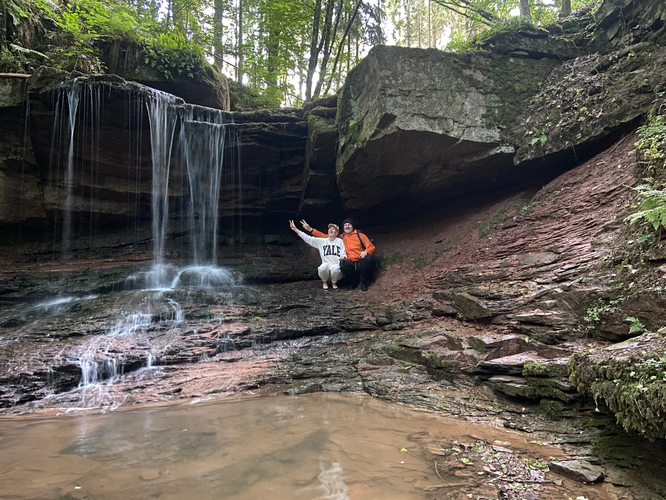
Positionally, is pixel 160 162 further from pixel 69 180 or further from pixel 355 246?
pixel 355 246

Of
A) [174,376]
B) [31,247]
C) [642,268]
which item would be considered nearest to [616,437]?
[642,268]

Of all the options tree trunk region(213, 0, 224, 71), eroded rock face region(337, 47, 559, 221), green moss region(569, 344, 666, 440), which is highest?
tree trunk region(213, 0, 224, 71)

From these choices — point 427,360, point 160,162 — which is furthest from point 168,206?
point 427,360

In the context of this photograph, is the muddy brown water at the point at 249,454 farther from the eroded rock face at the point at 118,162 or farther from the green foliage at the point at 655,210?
the eroded rock face at the point at 118,162

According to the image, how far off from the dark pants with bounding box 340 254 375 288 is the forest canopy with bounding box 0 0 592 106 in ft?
18.9

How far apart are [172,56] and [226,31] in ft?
25.1

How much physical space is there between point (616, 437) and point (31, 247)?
43.1ft

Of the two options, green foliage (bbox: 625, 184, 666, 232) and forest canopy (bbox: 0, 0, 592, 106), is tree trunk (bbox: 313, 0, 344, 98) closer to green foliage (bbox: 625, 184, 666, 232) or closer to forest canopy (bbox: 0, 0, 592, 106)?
forest canopy (bbox: 0, 0, 592, 106)

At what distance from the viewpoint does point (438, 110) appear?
7539 millimetres

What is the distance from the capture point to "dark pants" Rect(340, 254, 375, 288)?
30.1 ft

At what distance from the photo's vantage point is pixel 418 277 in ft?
27.0

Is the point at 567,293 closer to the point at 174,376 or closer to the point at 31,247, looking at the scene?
the point at 174,376

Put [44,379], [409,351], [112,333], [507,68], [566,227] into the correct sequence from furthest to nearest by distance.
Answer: [507,68], [112,333], [566,227], [409,351], [44,379]

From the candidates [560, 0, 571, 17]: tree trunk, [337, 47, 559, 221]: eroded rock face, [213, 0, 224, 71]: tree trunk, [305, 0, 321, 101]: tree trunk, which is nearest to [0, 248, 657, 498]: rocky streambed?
[337, 47, 559, 221]: eroded rock face
